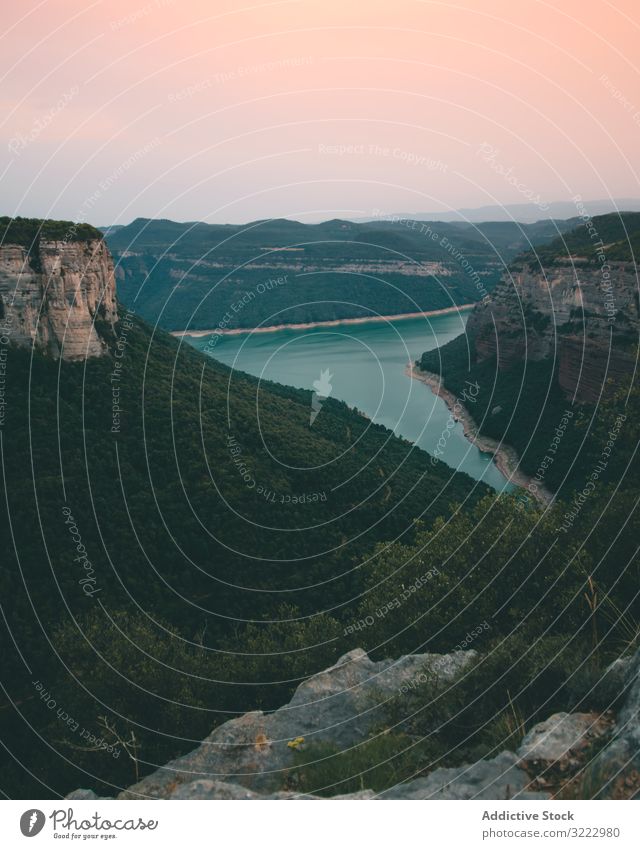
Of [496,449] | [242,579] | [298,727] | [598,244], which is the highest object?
[598,244]

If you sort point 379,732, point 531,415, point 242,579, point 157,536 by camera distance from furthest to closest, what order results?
1. point 531,415
2. point 157,536
3. point 242,579
4. point 379,732

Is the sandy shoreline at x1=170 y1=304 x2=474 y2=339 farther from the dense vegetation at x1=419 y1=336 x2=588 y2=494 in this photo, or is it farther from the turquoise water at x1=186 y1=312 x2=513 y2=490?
the dense vegetation at x1=419 y1=336 x2=588 y2=494

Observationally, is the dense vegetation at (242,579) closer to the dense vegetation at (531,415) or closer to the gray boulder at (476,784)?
the gray boulder at (476,784)

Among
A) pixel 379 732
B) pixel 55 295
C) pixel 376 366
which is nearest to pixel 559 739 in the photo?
pixel 379 732

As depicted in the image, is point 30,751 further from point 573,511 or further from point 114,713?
point 573,511

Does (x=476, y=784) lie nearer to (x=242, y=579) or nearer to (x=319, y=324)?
(x=242, y=579)

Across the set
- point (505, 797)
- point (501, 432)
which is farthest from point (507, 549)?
point (501, 432)
